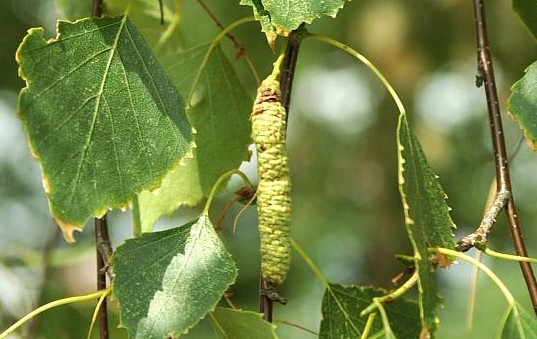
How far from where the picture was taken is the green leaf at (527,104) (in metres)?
0.65

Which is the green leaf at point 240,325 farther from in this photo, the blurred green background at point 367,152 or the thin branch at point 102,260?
the blurred green background at point 367,152

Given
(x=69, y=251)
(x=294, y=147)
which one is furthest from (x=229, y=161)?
(x=294, y=147)

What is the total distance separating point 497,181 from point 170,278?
0.24 m

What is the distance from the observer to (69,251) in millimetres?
1408

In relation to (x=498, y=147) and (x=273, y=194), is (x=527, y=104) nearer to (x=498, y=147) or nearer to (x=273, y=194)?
(x=498, y=147)

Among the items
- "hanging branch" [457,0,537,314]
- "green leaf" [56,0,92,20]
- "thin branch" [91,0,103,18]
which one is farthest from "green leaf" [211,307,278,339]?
"green leaf" [56,0,92,20]

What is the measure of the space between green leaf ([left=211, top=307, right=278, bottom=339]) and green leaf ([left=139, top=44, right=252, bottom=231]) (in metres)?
A: 0.18

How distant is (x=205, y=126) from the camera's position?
0.82 metres

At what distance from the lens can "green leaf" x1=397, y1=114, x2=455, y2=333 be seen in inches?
22.1

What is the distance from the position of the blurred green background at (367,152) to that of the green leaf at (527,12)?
3.76 ft

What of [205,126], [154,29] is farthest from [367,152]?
[205,126]

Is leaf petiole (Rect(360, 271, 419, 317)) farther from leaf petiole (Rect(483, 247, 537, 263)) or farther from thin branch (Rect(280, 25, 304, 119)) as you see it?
thin branch (Rect(280, 25, 304, 119))

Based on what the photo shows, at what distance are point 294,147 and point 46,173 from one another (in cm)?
255

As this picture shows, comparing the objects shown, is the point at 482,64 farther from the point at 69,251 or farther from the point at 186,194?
the point at 69,251
